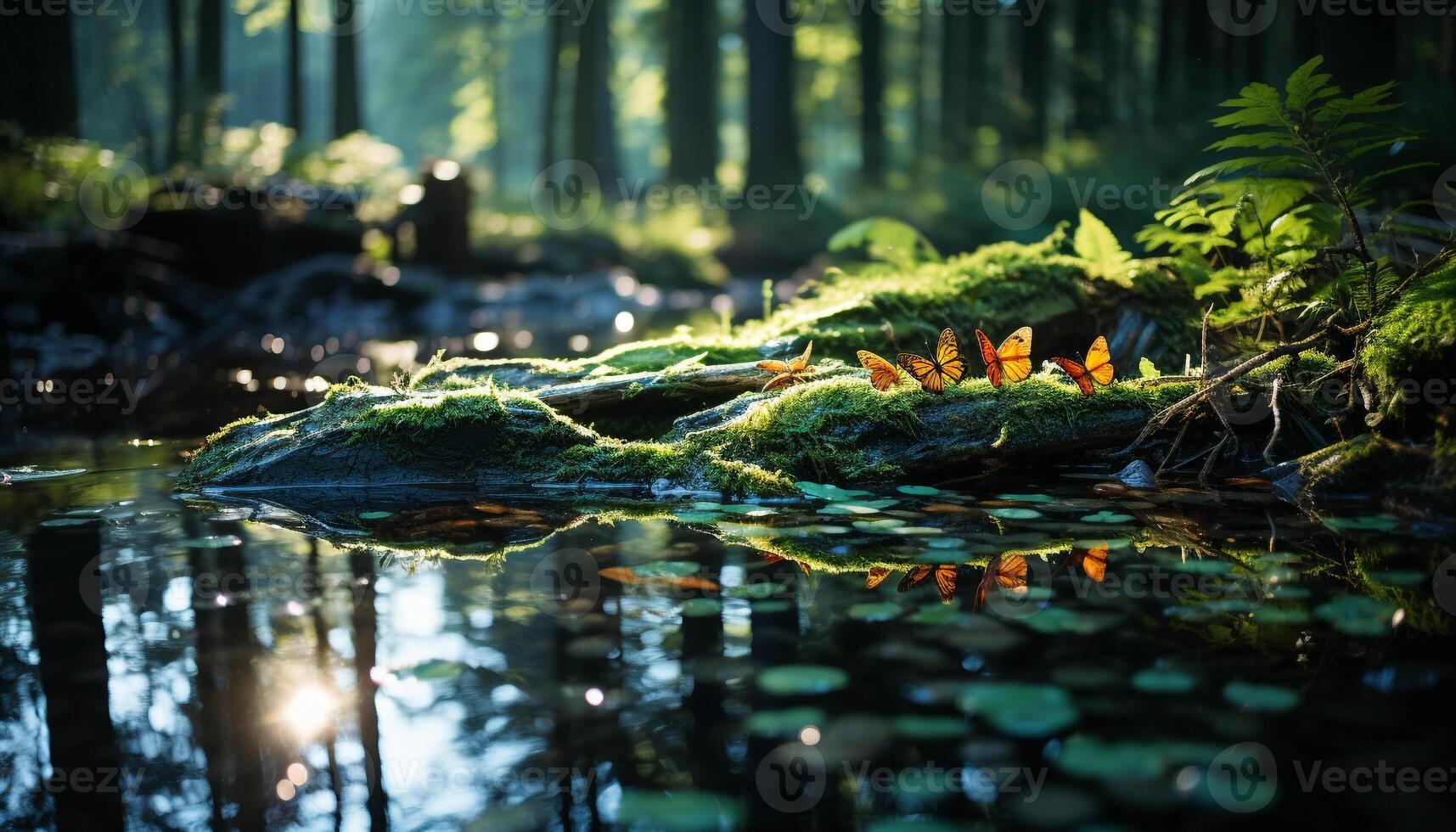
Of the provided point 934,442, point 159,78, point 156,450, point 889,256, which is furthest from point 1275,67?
point 159,78

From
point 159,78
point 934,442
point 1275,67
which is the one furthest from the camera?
point 159,78

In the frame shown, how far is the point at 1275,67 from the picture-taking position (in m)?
20.1

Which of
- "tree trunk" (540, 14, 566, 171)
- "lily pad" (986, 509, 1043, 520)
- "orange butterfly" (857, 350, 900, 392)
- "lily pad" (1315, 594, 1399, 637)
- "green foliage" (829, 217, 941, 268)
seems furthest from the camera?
"tree trunk" (540, 14, 566, 171)

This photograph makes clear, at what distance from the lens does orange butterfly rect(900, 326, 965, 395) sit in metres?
4.41

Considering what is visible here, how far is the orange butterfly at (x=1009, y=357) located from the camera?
4.40 m

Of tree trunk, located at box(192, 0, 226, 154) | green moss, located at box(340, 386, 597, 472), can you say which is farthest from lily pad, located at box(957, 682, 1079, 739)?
tree trunk, located at box(192, 0, 226, 154)

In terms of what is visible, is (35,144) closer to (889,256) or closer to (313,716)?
(889,256)

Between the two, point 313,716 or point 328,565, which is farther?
point 328,565

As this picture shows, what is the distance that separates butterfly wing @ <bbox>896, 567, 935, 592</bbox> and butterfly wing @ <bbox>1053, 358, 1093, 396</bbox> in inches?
59.2

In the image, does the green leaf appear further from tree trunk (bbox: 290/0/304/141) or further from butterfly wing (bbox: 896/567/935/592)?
tree trunk (bbox: 290/0/304/141)

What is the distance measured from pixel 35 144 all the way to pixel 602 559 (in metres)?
14.6

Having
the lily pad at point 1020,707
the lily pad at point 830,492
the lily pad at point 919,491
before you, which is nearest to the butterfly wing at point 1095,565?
the lily pad at point 1020,707

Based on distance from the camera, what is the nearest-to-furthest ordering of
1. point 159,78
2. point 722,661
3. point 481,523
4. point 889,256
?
point 722,661, point 481,523, point 889,256, point 159,78

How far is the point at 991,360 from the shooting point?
4.48 metres
